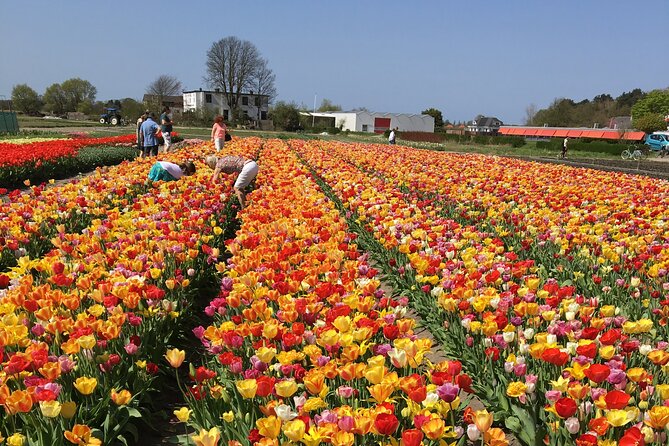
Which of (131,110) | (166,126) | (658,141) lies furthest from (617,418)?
(131,110)

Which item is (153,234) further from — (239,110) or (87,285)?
(239,110)

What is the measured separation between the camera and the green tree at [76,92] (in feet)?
358

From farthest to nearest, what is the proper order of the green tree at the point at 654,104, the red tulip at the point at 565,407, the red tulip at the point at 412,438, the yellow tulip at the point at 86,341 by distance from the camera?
the green tree at the point at 654,104
the yellow tulip at the point at 86,341
the red tulip at the point at 565,407
the red tulip at the point at 412,438

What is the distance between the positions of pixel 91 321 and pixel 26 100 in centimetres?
11528

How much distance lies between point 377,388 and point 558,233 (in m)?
4.50

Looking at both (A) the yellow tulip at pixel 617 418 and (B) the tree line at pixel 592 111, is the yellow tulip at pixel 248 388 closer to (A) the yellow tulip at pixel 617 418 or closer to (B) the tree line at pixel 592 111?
(A) the yellow tulip at pixel 617 418

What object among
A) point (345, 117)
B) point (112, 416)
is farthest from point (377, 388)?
point (345, 117)

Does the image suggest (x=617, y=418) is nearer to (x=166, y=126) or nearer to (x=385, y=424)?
(x=385, y=424)

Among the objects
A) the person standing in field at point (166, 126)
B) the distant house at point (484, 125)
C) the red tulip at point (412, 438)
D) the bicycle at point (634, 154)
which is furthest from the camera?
the distant house at point (484, 125)

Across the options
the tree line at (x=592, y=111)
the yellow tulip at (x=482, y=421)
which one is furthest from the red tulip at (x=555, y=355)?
the tree line at (x=592, y=111)

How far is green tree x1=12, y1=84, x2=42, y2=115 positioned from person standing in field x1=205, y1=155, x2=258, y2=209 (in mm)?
103045

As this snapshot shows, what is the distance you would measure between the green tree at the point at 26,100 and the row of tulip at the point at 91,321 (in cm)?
10709

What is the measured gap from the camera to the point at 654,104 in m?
85.8

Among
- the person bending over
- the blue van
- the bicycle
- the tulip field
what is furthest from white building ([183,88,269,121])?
the tulip field
